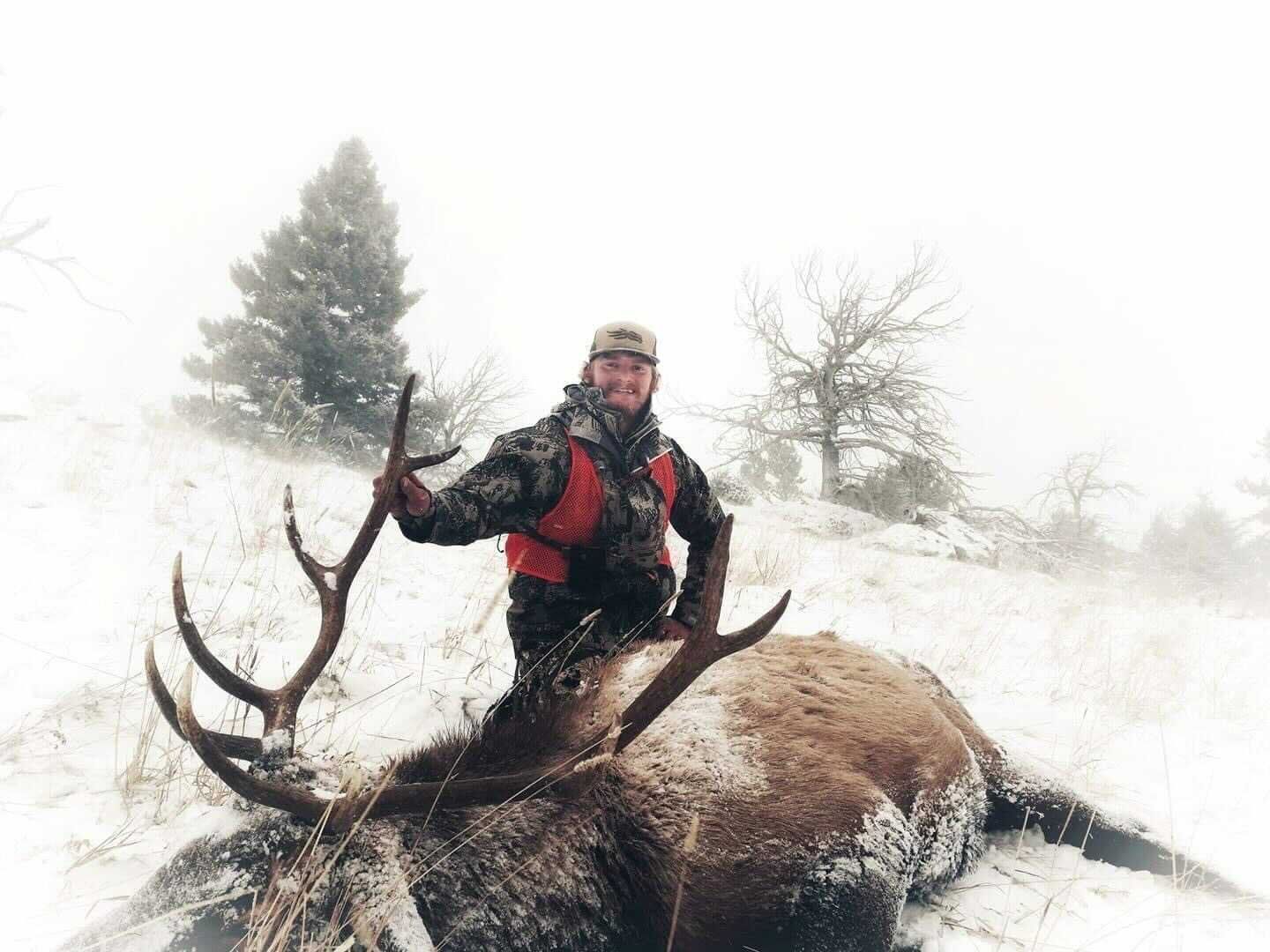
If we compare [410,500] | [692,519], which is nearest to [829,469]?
[692,519]

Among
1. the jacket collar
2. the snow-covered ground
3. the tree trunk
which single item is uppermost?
the tree trunk

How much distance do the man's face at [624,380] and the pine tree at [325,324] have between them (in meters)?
11.2

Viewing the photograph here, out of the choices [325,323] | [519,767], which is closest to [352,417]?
[325,323]

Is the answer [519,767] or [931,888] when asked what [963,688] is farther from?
[519,767]

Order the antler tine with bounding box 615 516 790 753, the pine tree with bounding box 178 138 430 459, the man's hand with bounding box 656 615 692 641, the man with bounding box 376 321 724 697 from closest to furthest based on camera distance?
the antler tine with bounding box 615 516 790 753 < the man with bounding box 376 321 724 697 < the man's hand with bounding box 656 615 692 641 < the pine tree with bounding box 178 138 430 459

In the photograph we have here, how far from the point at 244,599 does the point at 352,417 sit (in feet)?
37.6

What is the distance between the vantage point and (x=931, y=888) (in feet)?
7.27

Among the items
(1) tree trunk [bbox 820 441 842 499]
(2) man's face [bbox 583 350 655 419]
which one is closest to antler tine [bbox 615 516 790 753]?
(2) man's face [bbox 583 350 655 419]

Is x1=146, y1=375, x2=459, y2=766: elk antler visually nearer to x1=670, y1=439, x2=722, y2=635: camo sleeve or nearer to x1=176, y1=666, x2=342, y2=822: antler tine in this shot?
x1=176, y1=666, x2=342, y2=822: antler tine

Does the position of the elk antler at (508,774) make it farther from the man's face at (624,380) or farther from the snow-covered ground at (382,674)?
the man's face at (624,380)

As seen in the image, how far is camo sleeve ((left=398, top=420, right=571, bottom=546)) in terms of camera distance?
235 cm

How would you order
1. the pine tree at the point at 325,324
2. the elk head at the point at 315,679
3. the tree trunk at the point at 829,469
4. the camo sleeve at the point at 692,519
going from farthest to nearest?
the tree trunk at the point at 829,469, the pine tree at the point at 325,324, the camo sleeve at the point at 692,519, the elk head at the point at 315,679

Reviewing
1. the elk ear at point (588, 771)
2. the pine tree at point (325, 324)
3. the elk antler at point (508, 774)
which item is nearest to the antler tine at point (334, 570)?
the elk antler at point (508, 774)

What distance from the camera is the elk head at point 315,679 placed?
53.7 inches
